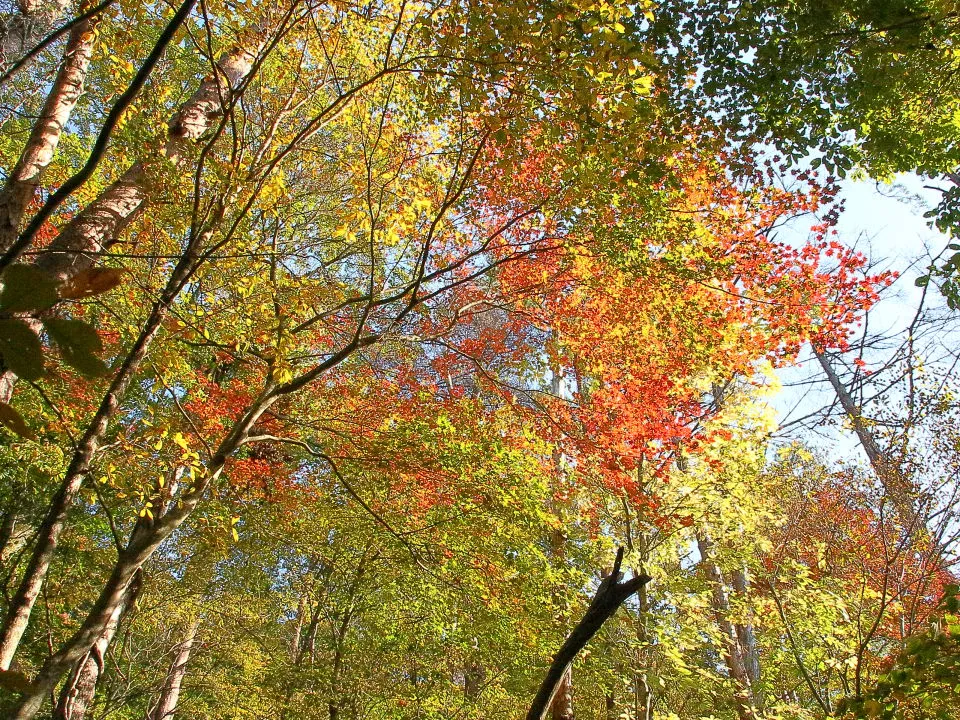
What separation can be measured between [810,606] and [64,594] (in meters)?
10.9

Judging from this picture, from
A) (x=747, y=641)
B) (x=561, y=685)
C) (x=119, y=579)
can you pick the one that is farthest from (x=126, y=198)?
(x=747, y=641)

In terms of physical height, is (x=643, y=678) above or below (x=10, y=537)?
below

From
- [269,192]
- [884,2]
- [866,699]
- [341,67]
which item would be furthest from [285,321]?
[884,2]

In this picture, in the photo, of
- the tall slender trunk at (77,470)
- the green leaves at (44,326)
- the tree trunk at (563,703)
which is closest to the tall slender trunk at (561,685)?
the tree trunk at (563,703)

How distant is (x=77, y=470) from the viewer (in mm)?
2740

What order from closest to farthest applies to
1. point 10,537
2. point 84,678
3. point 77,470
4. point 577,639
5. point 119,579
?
point 77,470
point 119,579
point 577,639
point 84,678
point 10,537

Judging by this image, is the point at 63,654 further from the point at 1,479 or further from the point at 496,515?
the point at 1,479

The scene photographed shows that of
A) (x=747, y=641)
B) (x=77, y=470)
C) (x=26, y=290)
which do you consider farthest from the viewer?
(x=747, y=641)

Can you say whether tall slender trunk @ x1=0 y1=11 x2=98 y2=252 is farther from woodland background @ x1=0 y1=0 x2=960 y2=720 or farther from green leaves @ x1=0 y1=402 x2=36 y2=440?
green leaves @ x1=0 y1=402 x2=36 y2=440

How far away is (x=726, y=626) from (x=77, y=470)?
400 inches

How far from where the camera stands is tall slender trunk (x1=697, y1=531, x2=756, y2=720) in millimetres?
8164

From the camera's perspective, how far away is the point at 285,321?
4.44m

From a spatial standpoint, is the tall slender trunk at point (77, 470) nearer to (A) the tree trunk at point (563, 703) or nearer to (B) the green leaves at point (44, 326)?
(B) the green leaves at point (44, 326)

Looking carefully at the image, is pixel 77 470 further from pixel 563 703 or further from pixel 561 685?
pixel 563 703
